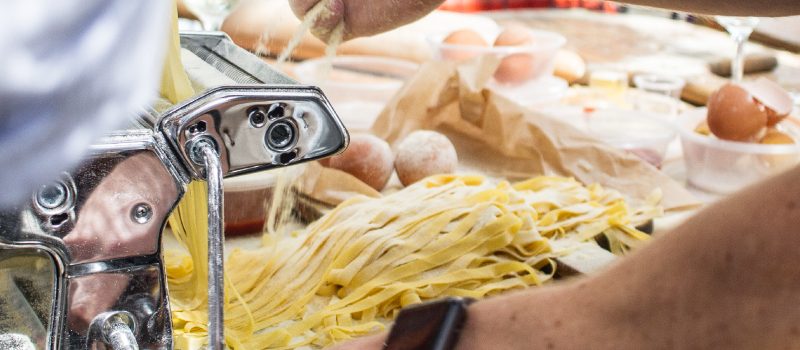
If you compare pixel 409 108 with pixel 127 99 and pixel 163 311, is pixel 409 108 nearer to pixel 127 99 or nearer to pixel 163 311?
pixel 163 311

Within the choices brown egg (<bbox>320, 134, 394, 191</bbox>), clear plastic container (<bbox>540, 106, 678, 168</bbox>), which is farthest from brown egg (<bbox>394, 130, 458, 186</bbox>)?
clear plastic container (<bbox>540, 106, 678, 168</bbox>)

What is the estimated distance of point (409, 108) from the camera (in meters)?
1.88

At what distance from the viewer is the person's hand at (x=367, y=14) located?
121 cm

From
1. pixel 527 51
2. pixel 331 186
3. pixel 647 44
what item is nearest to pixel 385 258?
pixel 331 186

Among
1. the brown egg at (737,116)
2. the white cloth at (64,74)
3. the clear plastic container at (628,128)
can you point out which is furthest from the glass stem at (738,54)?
the white cloth at (64,74)

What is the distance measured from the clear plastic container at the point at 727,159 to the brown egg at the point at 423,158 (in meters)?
0.47

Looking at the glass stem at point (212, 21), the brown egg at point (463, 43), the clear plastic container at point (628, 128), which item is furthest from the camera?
the brown egg at point (463, 43)

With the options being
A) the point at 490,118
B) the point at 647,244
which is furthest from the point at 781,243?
the point at 490,118

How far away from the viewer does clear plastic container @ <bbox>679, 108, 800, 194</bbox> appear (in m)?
1.68

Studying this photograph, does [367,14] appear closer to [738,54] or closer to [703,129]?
[703,129]

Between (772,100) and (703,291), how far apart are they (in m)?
1.23

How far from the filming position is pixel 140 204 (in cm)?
79

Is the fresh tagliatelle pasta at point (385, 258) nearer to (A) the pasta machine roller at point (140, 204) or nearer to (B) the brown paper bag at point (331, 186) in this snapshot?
(B) the brown paper bag at point (331, 186)

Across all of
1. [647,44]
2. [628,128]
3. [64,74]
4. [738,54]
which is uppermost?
[64,74]
